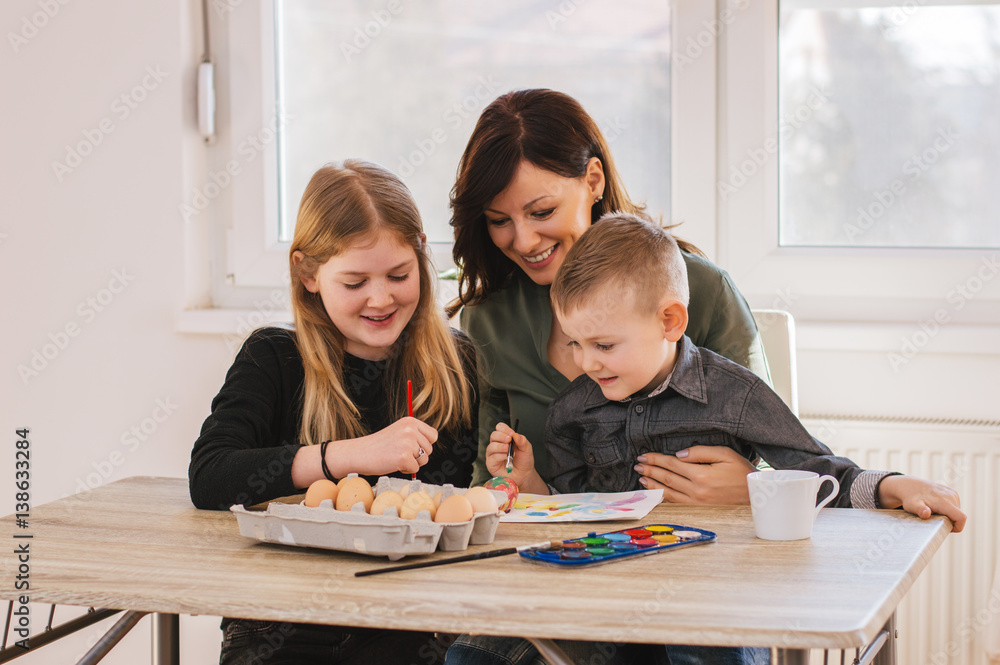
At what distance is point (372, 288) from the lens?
56.6 inches

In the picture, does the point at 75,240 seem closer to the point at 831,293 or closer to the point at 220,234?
the point at 220,234

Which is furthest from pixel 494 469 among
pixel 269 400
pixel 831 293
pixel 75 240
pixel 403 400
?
pixel 75 240

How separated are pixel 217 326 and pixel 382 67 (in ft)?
2.46

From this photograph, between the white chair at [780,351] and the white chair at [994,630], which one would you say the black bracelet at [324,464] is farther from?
the white chair at [994,630]

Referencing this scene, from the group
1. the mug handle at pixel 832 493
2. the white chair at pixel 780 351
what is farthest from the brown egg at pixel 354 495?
the white chair at pixel 780 351

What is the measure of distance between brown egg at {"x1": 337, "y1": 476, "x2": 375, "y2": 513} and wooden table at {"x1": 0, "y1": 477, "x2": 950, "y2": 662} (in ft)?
0.21

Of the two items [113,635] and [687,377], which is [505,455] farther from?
[113,635]

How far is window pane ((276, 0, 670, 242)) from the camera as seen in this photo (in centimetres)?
217

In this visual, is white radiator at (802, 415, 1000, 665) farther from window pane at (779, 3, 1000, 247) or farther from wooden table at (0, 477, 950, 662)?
wooden table at (0, 477, 950, 662)

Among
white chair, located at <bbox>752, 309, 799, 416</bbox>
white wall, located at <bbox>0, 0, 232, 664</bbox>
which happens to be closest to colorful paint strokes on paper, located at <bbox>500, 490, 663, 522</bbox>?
white chair, located at <bbox>752, 309, 799, 416</bbox>

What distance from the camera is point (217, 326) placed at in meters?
2.23

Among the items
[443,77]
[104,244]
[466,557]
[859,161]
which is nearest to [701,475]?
[466,557]

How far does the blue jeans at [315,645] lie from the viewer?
1.26 m

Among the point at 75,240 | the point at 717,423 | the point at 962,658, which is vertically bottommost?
the point at 962,658
